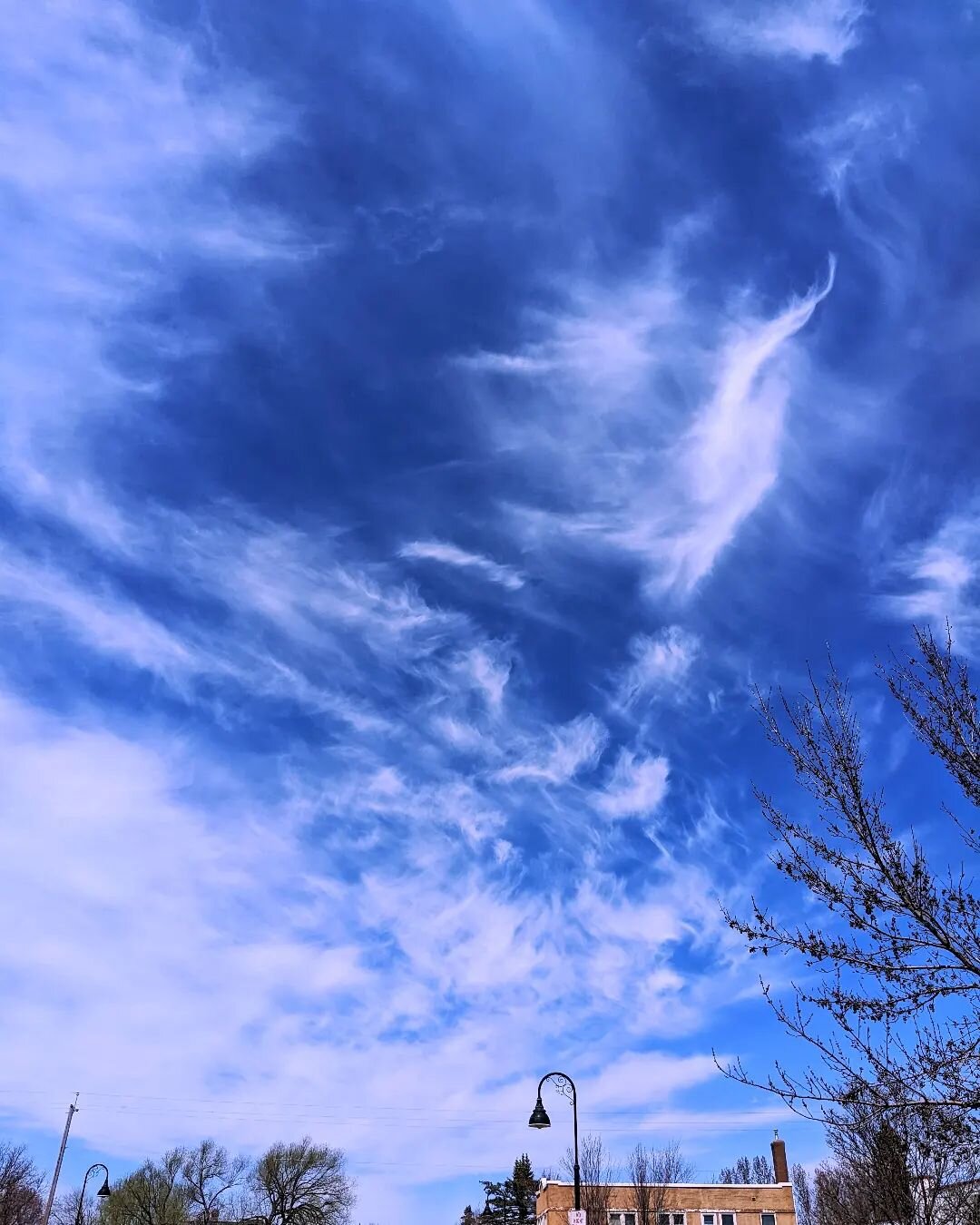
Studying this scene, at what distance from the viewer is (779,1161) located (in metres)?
57.1

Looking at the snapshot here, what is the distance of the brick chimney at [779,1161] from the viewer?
56.7 metres

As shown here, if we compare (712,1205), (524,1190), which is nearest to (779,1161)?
(712,1205)

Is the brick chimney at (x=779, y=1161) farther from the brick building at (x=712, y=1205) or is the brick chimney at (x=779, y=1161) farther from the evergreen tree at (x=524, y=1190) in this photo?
the evergreen tree at (x=524, y=1190)

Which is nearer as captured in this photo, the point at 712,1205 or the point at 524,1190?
the point at 712,1205

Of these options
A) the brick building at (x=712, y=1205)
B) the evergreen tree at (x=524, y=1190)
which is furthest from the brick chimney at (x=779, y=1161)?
the evergreen tree at (x=524, y=1190)

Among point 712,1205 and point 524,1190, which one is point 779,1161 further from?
point 524,1190

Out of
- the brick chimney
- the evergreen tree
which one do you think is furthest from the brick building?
the evergreen tree

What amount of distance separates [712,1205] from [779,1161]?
664cm

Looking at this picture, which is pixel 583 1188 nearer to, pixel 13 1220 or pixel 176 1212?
pixel 13 1220

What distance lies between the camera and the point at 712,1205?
52.9m

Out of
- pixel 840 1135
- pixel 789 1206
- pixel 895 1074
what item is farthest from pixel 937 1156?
pixel 789 1206

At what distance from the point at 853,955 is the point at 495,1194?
96421mm

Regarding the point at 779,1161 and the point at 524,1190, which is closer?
the point at 779,1161

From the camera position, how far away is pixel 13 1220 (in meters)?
50.8
